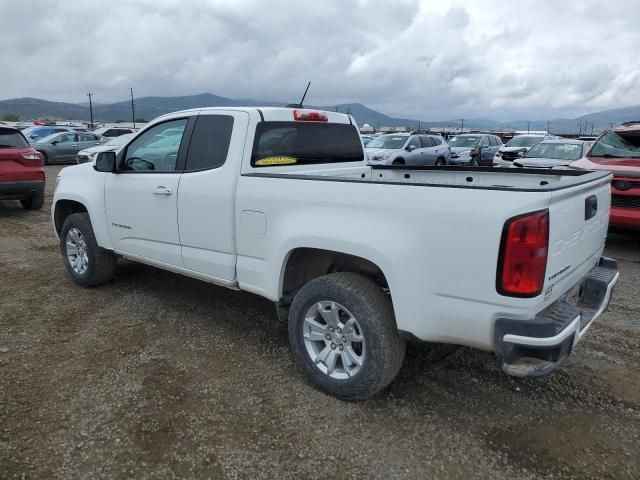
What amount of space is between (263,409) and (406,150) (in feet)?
49.7

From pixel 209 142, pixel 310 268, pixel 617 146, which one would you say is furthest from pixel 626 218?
pixel 209 142

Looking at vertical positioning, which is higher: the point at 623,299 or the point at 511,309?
the point at 511,309

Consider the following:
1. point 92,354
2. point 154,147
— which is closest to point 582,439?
point 92,354

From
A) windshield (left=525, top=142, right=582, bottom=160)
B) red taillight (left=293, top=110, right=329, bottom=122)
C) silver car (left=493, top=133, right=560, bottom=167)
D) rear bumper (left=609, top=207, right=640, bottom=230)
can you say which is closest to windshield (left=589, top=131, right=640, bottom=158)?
rear bumper (left=609, top=207, right=640, bottom=230)

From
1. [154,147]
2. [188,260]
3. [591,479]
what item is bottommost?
[591,479]

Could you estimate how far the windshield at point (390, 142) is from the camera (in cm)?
1755

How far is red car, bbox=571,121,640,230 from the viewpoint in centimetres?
664

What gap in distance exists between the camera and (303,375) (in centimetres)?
352

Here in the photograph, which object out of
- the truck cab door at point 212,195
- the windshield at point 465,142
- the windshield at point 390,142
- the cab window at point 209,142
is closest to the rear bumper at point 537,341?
the truck cab door at point 212,195

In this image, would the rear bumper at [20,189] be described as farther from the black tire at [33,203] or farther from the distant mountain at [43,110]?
the distant mountain at [43,110]

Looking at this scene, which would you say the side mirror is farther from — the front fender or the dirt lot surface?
the dirt lot surface

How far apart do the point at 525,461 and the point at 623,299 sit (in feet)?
10.3

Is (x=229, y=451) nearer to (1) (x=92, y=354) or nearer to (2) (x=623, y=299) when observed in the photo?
(1) (x=92, y=354)

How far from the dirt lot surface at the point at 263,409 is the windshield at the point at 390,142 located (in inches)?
528
